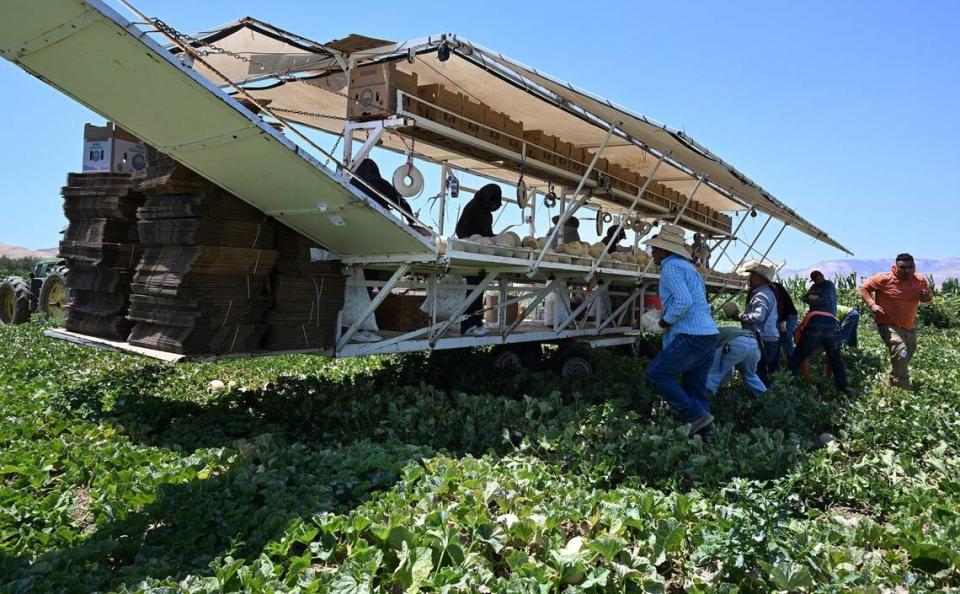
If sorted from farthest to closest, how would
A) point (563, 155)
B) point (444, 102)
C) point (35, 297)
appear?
point (35, 297) < point (563, 155) < point (444, 102)

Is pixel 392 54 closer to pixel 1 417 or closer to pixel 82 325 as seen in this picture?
pixel 82 325

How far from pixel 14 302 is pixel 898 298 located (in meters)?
17.2

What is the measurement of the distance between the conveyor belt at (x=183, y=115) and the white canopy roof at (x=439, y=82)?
1.40m

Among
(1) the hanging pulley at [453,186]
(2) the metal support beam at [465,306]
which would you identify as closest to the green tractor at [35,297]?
(1) the hanging pulley at [453,186]

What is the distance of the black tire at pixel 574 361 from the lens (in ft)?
29.2

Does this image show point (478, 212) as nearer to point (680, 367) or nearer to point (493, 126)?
point (493, 126)

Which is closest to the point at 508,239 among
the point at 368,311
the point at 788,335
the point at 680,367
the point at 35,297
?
the point at 368,311

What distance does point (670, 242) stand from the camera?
20.0ft

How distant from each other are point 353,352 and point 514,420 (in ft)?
5.55

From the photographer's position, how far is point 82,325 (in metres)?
6.34

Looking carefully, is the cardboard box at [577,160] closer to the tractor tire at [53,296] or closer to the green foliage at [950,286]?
the tractor tire at [53,296]

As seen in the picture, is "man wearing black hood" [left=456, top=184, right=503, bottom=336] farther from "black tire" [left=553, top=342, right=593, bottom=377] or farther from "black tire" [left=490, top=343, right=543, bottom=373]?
"black tire" [left=553, top=342, right=593, bottom=377]

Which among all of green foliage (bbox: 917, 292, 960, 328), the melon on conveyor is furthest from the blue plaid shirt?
green foliage (bbox: 917, 292, 960, 328)

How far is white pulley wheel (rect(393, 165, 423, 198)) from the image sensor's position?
7.09m
